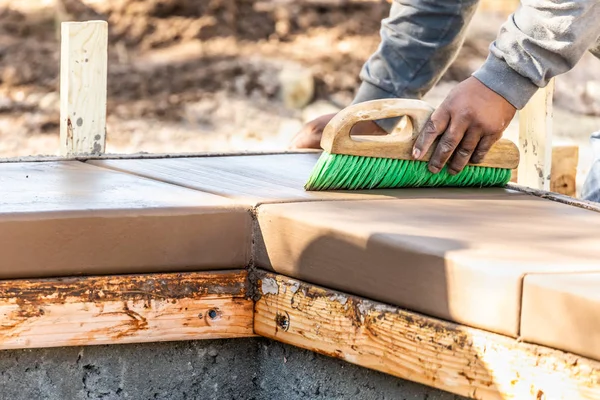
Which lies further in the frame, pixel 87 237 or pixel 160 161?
pixel 160 161

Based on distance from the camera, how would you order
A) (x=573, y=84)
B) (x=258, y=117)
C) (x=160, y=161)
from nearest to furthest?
1. (x=160, y=161)
2. (x=258, y=117)
3. (x=573, y=84)

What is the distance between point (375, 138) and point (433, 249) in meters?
0.61

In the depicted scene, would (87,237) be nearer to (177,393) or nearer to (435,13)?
(177,393)

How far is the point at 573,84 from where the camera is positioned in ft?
26.7

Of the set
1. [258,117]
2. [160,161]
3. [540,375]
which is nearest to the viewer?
[540,375]

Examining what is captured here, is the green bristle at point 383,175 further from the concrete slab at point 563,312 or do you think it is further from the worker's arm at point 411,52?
the concrete slab at point 563,312

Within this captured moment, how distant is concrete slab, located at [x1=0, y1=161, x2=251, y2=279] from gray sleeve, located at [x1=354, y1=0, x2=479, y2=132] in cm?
118

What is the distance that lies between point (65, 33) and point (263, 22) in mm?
6005

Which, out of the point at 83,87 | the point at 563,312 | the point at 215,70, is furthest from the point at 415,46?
the point at 215,70

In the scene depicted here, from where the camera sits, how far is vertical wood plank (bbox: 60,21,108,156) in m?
2.76

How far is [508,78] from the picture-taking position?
7.22 feet

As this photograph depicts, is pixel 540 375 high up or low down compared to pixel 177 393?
up

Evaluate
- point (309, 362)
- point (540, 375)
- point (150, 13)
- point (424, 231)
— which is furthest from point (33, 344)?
point (150, 13)

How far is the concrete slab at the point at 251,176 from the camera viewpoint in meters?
2.11
